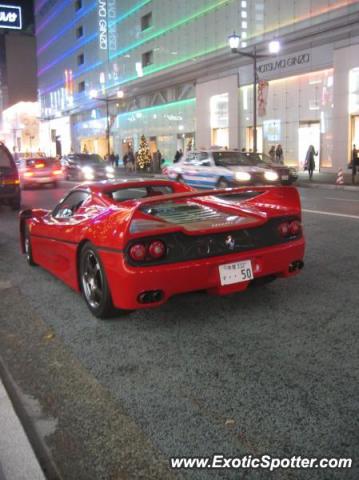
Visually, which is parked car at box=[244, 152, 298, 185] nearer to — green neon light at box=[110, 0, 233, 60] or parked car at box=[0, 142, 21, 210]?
parked car at box=[0, 142, 21, 210]

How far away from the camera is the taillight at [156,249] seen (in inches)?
169

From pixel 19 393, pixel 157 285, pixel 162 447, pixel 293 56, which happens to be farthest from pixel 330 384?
pixel 293 56

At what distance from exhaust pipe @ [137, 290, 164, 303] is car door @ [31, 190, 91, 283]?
1.19 m

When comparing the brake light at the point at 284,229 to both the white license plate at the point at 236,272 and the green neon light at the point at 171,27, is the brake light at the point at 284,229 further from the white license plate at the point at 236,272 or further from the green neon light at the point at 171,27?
the green neon light at the point at 171,27

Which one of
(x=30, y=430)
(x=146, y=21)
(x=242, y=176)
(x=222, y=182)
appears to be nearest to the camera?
(x=30, y=430)

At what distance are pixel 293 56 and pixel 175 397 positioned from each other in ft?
96.3

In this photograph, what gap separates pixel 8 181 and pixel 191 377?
12.5m

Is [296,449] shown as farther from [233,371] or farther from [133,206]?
[133,206]

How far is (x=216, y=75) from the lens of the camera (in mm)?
36250

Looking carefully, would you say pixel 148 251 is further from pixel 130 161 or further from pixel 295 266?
pixel 130 161

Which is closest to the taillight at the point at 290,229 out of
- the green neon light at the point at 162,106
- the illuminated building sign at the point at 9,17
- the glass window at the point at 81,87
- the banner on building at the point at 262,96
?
the illuminated building sign at the point at 9,17

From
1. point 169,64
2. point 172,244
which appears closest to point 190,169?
point 172,244

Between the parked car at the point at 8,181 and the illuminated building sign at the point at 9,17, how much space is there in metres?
4.05

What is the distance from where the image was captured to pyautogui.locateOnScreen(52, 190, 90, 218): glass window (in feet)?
19.1
